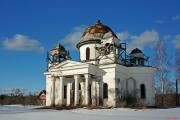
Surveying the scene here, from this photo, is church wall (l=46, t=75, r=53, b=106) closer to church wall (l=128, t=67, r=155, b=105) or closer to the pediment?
the pediment

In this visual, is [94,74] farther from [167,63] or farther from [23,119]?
[23,119]

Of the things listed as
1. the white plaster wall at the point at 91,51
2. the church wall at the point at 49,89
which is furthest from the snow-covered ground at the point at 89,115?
the white plaster wall at the point at 91,51

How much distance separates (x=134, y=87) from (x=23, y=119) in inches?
736

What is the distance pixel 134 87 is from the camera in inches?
1197

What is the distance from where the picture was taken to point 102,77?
1166 inches

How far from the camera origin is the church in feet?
95.1

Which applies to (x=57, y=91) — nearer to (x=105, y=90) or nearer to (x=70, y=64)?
(x=70, y=64)

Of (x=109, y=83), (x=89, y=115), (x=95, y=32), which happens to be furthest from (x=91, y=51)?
(x=89, y=115)

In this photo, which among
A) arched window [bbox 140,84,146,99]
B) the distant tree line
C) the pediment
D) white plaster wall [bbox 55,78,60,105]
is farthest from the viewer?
the distant tree line

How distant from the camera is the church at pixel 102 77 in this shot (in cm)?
2898

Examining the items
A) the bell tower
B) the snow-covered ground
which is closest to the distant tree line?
the bell tower

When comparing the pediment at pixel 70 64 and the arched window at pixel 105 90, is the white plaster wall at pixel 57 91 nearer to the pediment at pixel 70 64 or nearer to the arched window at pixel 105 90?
the pediment at pixel 70 64

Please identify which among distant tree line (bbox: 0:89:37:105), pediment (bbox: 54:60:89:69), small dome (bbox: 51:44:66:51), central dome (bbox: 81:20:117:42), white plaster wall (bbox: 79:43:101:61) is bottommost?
distant tree line (bbox: 0:89:37:105)

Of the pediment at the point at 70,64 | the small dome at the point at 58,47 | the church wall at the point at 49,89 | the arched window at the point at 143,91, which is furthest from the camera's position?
the small dome at the point at 58,47
